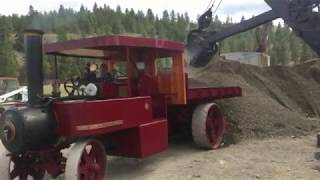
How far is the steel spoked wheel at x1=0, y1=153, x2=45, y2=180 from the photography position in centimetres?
730

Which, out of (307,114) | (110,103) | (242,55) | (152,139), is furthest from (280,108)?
(242,55)

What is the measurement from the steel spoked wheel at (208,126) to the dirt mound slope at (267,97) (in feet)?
1.68

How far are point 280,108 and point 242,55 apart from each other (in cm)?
1354

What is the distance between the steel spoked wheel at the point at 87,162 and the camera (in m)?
6.61

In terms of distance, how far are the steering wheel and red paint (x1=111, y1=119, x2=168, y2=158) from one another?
0.98m

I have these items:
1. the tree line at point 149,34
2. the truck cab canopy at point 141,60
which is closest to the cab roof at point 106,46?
the truck cab canopy at point 141,60

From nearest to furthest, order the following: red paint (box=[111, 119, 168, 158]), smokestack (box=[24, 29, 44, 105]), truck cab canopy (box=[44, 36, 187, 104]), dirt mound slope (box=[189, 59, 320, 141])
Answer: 1. smokestack (box=[24, 29, 44, 105])
2. red paint (box=[111, 119, 168, 158])
3. truck cab canopy (box=[44, 36, 187, 104])
4. dirt mound slope (box=[189, 59, 320, 141])

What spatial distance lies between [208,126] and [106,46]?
10.5 feet

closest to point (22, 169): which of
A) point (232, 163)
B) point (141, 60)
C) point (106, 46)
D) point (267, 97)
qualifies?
point (106, 46)

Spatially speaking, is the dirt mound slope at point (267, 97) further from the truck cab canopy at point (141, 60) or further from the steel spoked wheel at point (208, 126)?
the truck cab canopy at point (141, 60)

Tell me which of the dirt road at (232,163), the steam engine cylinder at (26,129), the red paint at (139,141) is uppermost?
the steam engine cylinder at (26,129)

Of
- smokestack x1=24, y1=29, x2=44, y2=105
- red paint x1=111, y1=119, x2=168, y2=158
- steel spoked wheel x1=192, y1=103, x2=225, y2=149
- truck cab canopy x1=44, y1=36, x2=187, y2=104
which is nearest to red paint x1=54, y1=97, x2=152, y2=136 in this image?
red paint x1=111, y1=119, x2=168, y2=158

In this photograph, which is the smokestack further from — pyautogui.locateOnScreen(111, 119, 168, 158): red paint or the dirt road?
the dirt road

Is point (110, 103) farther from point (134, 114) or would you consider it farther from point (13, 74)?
point (13, 74)
